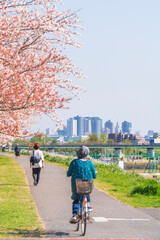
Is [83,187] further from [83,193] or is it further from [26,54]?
[26,54]

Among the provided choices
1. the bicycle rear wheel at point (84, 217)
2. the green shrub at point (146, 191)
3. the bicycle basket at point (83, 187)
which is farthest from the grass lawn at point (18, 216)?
the green shrub at point (146, 191)

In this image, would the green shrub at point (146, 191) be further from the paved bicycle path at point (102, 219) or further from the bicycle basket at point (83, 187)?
the bicycle basket at point (83, 187)

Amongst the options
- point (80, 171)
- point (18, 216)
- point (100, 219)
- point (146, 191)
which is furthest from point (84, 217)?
point (146, 191)

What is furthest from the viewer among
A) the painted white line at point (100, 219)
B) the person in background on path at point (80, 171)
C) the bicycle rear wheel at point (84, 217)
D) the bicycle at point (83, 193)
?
the painted white line at point (100, 219)

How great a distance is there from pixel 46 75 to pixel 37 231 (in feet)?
22.0

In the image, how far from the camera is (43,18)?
12258 millimetres

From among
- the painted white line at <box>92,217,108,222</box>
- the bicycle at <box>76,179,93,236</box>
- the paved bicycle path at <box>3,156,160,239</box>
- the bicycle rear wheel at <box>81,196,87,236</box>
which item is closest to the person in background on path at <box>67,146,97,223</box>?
the bicycle at <box>76,179,93,236</box>

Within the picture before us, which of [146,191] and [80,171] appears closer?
[80,171]

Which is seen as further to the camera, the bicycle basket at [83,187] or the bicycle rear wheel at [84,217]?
the bicycle basket at [83,187]

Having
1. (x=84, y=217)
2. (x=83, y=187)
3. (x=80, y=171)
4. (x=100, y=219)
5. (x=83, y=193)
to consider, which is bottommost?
(x=100, y=219)

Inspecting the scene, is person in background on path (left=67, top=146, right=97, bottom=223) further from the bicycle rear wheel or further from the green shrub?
the green shrub

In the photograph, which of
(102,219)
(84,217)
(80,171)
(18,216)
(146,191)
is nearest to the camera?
(84,217)

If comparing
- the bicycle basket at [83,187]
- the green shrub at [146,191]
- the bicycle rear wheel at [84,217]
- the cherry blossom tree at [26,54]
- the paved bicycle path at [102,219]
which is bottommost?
the paved bicycle path at [102,219]

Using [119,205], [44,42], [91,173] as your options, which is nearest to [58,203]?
[119,205]
